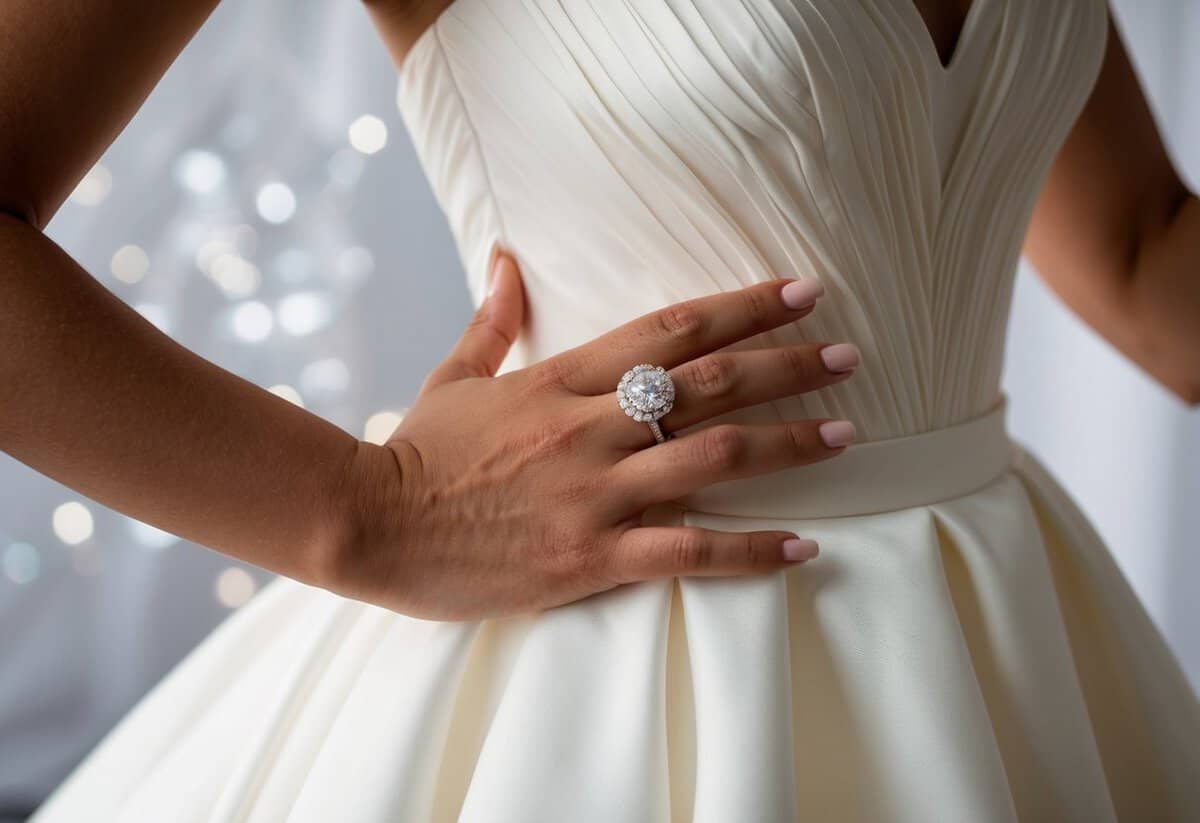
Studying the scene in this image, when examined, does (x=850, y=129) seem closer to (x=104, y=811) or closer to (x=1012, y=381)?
(x=104, y=811)

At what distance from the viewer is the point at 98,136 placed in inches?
21.8

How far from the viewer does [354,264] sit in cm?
174

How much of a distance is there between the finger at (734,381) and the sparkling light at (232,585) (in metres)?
1.34

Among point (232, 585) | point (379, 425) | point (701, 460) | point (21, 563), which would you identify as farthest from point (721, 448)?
point (21, 563)

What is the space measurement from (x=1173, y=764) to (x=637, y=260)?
485mm

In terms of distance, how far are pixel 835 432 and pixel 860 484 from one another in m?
0.06

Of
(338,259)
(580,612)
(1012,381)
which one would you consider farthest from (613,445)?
(1012,381)

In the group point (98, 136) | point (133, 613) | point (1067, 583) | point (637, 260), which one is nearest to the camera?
point (98, 136)

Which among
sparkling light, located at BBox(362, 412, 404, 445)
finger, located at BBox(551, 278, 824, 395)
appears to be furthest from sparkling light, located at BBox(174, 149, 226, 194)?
finger, located at BBox(551, 278, 824, 395)

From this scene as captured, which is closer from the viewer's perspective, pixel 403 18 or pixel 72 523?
pixel 403 18

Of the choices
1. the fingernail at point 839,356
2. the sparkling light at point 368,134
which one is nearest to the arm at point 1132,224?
the fingernail at point 839,356

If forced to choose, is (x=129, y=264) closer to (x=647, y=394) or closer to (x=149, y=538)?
(x=149, y=538)

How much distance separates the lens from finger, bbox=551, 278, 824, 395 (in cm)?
60

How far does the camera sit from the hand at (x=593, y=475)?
1.93 ft
